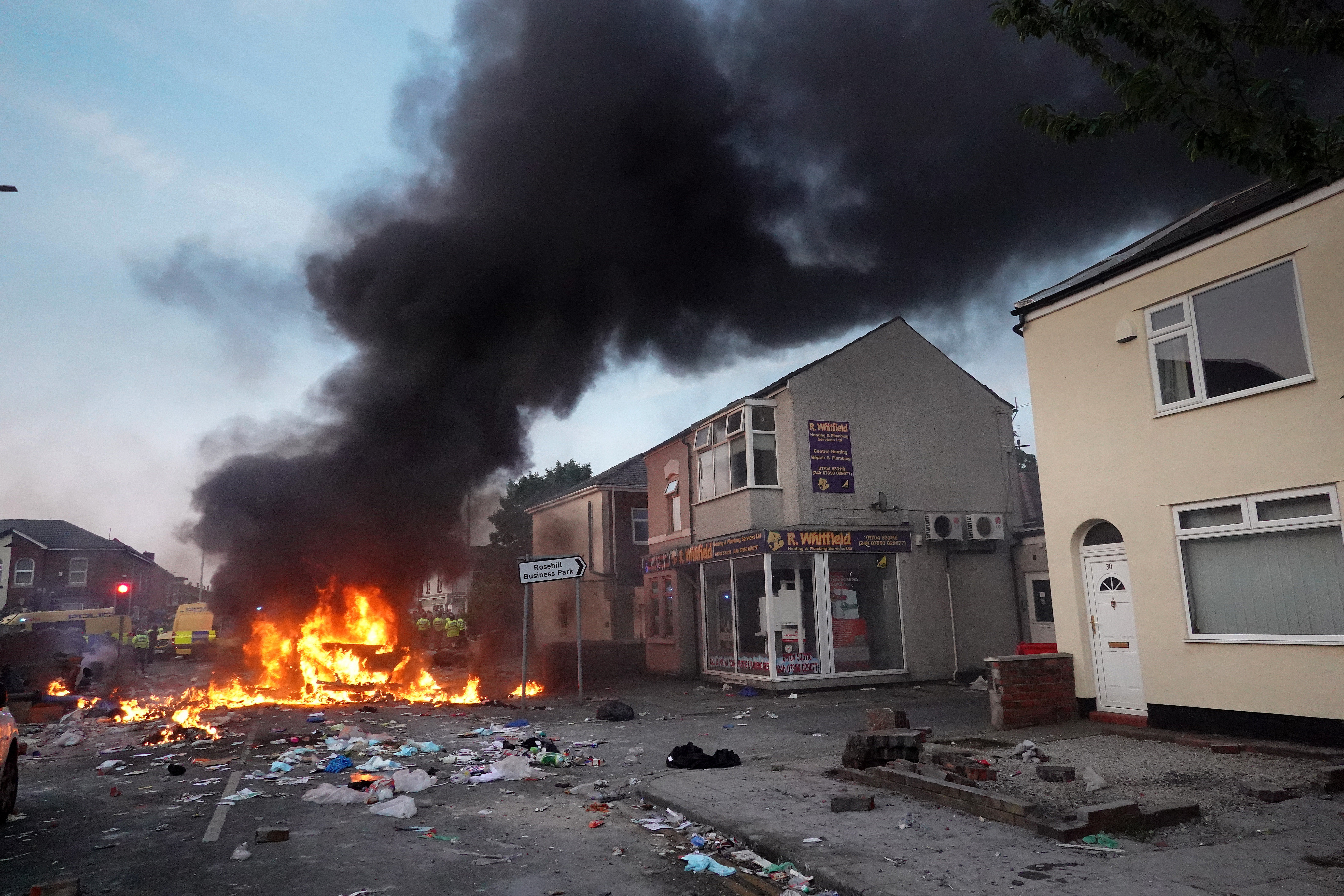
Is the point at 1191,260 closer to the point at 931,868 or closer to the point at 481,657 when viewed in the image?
the point at 931,868

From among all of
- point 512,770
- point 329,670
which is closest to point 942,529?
point 512,770

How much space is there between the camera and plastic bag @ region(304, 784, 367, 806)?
23.6 feet

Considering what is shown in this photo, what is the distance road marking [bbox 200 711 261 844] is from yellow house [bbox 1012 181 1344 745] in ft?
30.1

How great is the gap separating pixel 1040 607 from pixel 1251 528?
9522 millimetres

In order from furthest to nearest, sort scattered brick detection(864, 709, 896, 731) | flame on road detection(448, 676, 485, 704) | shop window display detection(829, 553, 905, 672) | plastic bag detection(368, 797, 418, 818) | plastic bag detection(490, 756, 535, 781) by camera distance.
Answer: shop window display detection(829, 553, 905, 672), flame on road detection(448, 676, 485, 704), scattered brick detection(864, 709, 896, 731), plastic bag detection(490, 756, 535, 781), plastic bag detection(368, 797, 418, 818)

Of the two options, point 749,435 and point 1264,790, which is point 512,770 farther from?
point 749,435

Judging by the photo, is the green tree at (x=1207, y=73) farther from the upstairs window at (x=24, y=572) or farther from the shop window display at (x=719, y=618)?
the upstairs window at (x=24, y=572)

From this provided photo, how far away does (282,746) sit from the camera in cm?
1052

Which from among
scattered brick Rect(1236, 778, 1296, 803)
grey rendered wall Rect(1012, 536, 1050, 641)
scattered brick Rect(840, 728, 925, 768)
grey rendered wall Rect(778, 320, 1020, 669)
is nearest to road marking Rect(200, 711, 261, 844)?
scattered brick Rect(840, 728, 925, 768)

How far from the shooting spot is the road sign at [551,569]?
45.5 feet

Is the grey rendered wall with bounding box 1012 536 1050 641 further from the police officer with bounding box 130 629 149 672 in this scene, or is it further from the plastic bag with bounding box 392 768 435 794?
the police officer with bounding box 130 629 149 672

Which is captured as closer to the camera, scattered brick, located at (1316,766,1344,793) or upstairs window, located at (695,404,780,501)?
scattered brick, located at (1316,766,1344,793)

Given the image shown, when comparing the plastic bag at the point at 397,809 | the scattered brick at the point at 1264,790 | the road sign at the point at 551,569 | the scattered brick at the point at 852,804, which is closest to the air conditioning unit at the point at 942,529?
the road sign at the point at 551,569

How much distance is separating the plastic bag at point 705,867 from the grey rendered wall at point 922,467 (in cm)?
1175
